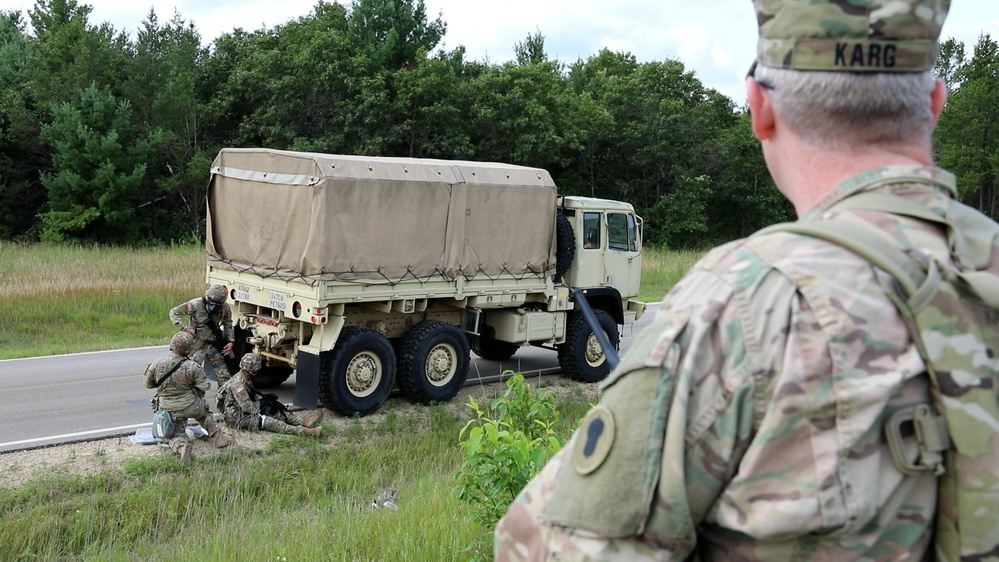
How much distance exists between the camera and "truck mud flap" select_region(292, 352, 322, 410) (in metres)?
10.5

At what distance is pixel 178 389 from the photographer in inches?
357

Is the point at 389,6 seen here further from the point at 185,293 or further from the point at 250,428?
Answer: the point at 250,428

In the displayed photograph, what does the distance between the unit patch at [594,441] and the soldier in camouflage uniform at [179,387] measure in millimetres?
7939

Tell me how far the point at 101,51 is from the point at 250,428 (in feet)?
103

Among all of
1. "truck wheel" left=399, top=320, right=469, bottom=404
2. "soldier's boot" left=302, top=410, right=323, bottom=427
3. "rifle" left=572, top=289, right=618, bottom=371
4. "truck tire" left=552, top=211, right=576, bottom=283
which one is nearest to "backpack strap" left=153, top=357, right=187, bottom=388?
"soldier's boot" left=302, top=410, right=323, bottom=427

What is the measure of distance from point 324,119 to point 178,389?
27.8 metres

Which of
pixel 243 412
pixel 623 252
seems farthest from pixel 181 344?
pixel 623 252

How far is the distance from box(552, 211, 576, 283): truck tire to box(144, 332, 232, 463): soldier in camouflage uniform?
17.3ft

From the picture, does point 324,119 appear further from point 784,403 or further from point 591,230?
point 784,403

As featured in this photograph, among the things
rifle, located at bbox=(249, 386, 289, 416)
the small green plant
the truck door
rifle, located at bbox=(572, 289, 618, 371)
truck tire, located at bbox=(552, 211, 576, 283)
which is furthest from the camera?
the truck door

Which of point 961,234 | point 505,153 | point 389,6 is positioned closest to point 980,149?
point 505,153

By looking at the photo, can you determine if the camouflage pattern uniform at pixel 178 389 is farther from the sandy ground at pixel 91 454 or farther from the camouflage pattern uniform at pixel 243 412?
the camouflage pattern uniform at pixel 243 412

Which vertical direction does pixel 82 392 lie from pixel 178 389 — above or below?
below

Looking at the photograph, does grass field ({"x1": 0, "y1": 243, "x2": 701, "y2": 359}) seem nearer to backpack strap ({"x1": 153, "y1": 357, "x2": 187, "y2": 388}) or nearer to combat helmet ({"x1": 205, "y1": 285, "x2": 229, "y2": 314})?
combat helmet ({"x1": 205, "y1": 285, "x2": 229, "y2": 314})
